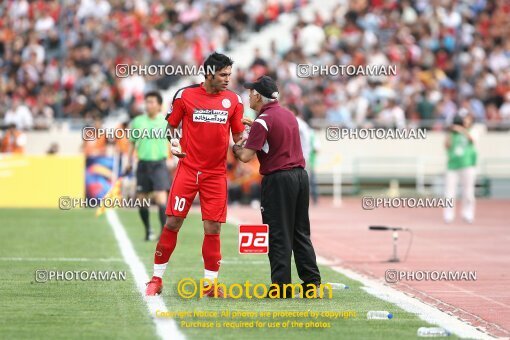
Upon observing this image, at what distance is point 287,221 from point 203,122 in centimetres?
120

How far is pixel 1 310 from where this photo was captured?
1080 cm

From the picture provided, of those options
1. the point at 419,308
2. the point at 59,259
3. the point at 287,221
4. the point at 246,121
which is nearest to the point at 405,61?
the point at 59,259

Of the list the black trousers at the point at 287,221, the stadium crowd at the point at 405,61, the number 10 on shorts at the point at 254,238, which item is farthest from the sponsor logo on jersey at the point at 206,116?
the stadium crowd at the point at 405,61

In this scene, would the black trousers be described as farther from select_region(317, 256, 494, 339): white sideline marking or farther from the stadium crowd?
the stadium crowd

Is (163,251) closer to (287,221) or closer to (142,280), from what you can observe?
(287,221)

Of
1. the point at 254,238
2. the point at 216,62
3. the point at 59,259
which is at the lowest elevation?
the point at 59,259

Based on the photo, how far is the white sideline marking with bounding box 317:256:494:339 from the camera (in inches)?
391

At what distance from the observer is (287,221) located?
12.1m

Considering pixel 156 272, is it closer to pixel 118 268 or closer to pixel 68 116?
pixel 118 268

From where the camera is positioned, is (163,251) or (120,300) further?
(163,251)

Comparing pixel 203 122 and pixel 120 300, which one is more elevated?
pixel 203 122

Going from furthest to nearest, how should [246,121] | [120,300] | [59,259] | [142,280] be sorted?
[59,259]
[142,280]
[246,121]
[120,300]

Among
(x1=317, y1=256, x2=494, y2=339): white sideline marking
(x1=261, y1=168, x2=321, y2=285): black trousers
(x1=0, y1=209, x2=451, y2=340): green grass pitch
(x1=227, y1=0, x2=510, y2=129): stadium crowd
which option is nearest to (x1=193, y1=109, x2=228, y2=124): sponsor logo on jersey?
(x1=261, y1=168, x2=321, y2=285): black trousers

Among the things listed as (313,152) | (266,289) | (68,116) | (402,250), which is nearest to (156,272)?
(266,289)
